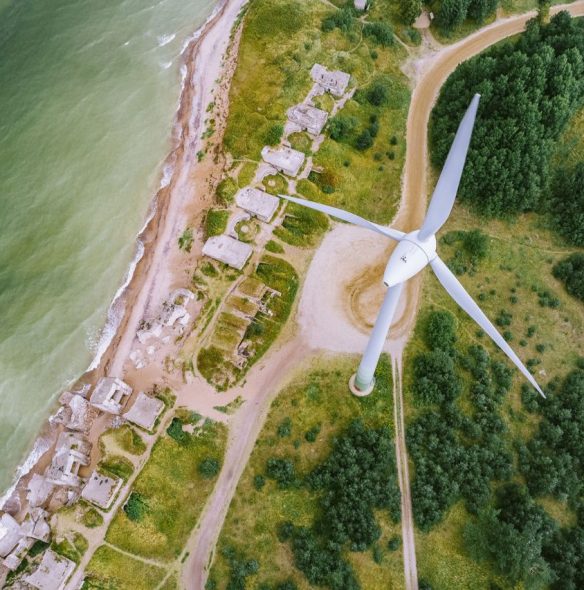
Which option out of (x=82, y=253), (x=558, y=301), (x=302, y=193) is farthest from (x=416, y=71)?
(x=82, y=253)

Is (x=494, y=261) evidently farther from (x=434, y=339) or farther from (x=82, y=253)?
(x=82, y=253)

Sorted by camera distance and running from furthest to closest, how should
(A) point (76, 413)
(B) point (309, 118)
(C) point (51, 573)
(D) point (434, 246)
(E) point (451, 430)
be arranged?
(B) point (309, 118)
(A) point (76, 413)
(E) point (451, 430)
(C) point (51, 573)
(D) point (434, 246)

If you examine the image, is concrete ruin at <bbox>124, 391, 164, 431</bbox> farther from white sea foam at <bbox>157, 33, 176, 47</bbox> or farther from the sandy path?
white sea foam at <bbox>157, 33, 176, 47</bbox>

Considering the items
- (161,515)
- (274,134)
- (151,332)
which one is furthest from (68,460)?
(274,134)

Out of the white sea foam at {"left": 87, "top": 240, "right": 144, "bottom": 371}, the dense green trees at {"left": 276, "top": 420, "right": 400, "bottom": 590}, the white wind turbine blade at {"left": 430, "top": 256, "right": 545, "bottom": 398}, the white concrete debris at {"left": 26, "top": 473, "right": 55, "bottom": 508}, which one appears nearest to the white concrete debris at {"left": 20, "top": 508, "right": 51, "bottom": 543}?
the white concrete debris at {"left": 26, "top": 473, "right": 55, "bottom": 508}

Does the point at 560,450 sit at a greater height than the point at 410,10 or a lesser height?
lesser

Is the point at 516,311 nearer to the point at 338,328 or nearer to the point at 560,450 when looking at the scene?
the point at 560,450

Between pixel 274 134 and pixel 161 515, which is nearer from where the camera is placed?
pixel 161 515

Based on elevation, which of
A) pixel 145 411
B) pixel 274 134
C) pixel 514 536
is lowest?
pixel 514 536
